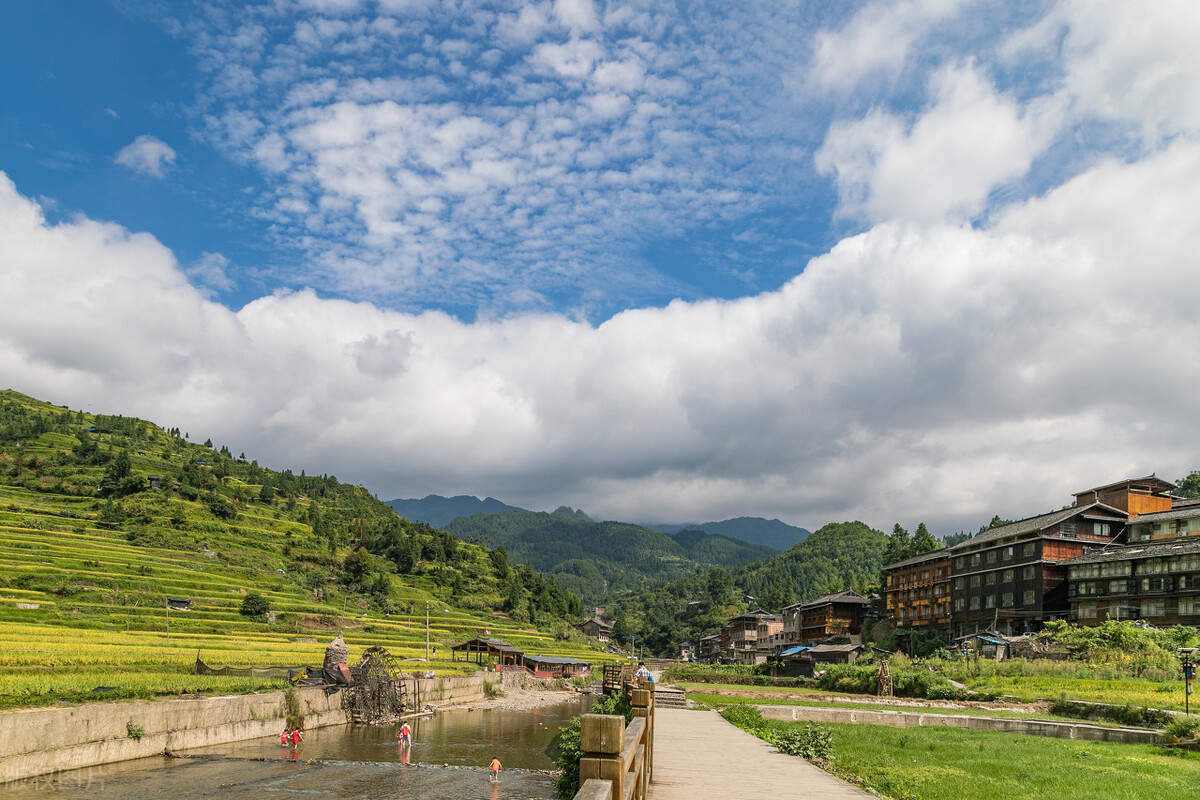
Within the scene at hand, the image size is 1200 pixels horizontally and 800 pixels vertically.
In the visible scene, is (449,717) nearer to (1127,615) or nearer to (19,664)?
(19,664)

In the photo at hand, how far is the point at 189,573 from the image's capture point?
223 feet

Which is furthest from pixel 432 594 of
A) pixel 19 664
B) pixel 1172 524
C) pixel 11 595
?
pixel 1172 524

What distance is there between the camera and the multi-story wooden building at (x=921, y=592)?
76.5m

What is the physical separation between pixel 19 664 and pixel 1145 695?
→ 48.4 m

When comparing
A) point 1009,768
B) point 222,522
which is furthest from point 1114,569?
point 222,522

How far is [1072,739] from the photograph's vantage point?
2688cm

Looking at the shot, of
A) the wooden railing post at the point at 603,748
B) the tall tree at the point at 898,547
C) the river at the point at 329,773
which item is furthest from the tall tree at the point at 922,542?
the wooden railing post at the point at 603,748

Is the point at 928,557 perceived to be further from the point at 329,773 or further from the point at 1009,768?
the point at 329,773

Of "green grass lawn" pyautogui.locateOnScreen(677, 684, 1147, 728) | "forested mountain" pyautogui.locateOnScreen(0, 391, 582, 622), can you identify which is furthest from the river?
"forested mountain" pyautogui.locateOnScreen(0, 391, 582, 622)

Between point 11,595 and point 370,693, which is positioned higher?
point 11,595

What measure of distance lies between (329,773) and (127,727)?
6590mm

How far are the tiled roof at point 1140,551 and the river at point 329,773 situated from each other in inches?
1909

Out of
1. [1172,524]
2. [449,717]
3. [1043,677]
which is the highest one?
[1172,524]

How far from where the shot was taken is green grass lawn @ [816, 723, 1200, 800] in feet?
47.5
